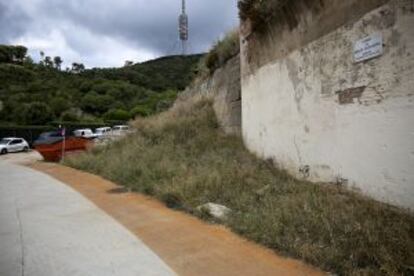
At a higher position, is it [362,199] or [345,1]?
[345,1]

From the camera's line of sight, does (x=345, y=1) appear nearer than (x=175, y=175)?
Yes

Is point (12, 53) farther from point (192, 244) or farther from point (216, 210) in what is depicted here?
point (192, 244)

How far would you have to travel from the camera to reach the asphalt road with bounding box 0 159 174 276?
21.4ft

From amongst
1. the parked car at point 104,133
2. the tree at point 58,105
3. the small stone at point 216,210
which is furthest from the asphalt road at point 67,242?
the tree at point 58,105

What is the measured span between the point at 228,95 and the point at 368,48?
29.3 ft

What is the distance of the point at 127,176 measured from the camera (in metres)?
13.7

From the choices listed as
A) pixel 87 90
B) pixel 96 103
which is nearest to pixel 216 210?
pixel 96 103

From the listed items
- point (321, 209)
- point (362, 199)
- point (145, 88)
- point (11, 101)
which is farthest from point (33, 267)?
point (145, 88)

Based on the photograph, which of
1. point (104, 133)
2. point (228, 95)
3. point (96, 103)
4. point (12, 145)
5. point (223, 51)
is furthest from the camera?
point (96, 103)

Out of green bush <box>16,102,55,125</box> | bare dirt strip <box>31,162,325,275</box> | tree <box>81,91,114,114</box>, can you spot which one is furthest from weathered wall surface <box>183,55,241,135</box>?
tree <box>81,91,114,114</box>

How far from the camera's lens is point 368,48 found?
741 centimetres

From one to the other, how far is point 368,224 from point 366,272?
105cm

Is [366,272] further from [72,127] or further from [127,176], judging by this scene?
[72,127]

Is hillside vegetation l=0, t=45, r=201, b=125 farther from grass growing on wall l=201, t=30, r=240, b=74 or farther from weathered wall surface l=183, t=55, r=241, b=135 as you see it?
weathered wall surface l=183, t=55, r=241, b=135
